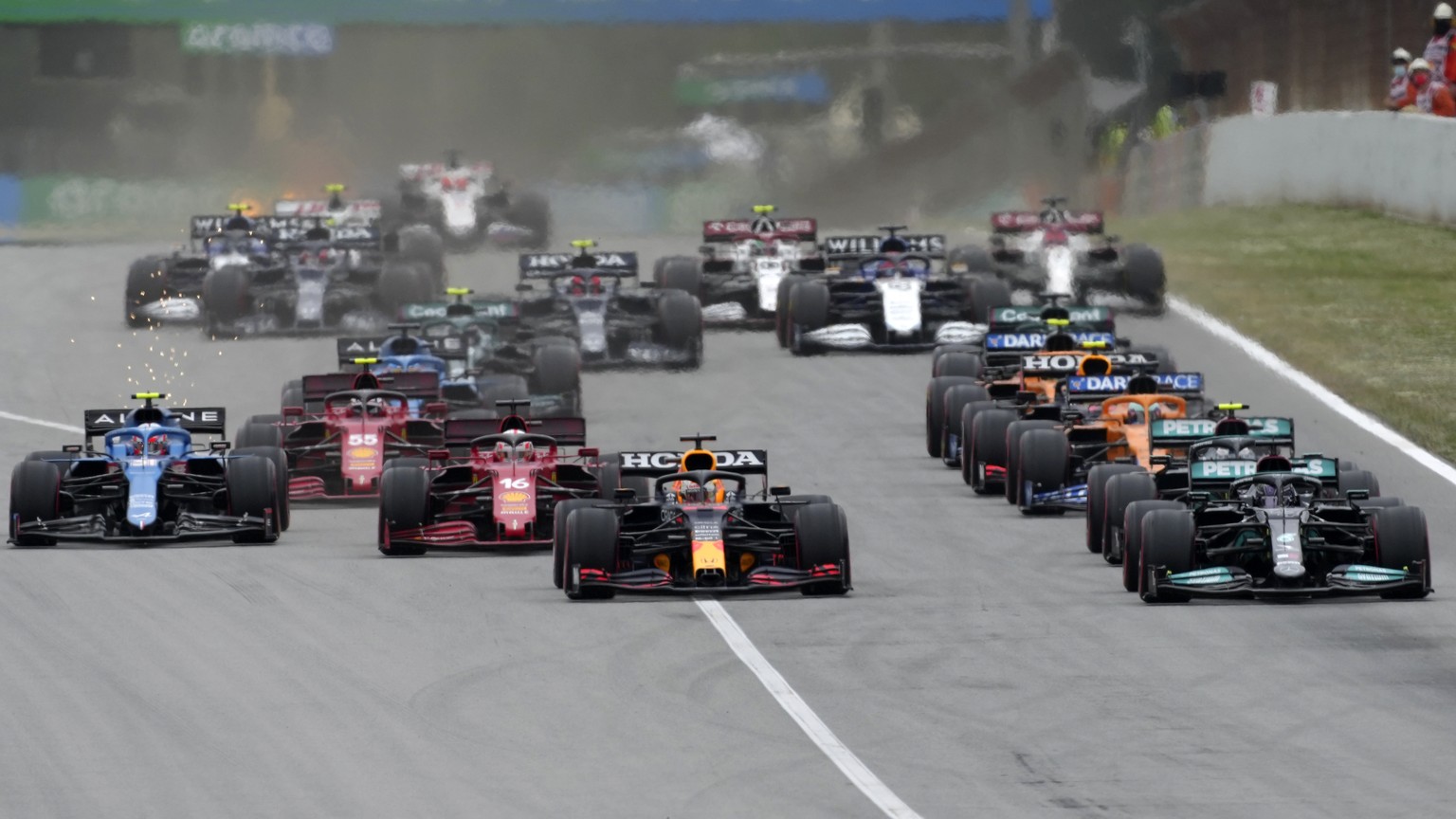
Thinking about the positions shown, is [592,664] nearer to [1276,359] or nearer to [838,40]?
[1276,359]

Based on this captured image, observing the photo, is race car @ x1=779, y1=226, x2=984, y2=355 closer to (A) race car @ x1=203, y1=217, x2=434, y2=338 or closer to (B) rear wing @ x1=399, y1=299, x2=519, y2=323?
(B) rear wing @ x1=399, y1=299, x2=519, y2=323

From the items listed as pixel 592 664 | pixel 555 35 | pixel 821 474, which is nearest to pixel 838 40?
pixel 555 35

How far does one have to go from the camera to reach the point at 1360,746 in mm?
17094

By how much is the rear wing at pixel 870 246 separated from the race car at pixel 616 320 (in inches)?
145

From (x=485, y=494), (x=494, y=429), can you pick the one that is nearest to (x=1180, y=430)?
(x=485, y=494)

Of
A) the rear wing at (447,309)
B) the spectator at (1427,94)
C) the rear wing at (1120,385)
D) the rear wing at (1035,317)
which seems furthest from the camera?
the spectator at (1427,94)

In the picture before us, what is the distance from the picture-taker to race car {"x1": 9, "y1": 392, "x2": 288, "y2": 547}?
26141 mm

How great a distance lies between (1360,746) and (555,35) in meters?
57.6

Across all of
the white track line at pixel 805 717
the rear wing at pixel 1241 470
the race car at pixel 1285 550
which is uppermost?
the rear wing at pixel 1241 470

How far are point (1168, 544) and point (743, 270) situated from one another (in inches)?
936

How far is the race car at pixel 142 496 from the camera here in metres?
26.1

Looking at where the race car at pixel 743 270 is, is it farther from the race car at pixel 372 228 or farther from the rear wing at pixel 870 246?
the race car at pixel 372 228

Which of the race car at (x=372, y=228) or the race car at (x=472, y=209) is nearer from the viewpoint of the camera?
the race car at (x=372, y=228)

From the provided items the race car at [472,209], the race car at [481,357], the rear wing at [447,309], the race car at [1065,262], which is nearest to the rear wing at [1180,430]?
the race car at [481,357]
